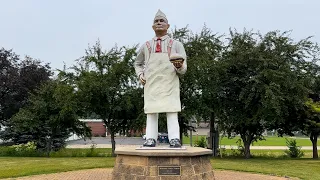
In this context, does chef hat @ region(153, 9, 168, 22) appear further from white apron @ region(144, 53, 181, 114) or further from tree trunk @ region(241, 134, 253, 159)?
tree trunk @ region(241, 134, 253, 159)

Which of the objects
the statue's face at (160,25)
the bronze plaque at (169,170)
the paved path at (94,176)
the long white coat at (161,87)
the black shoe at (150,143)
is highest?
the statue's face at (160,25)

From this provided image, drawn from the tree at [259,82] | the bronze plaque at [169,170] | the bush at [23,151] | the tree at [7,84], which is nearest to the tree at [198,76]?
the tree at [259,82]

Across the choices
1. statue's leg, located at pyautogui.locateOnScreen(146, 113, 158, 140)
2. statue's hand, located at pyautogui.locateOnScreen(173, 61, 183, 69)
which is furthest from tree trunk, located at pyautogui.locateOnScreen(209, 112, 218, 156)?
statue's hand, located at pyautogui.locateOnScreen(173, 61, 183, 69)

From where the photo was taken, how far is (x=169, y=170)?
19.8ft

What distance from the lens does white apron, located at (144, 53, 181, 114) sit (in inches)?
262

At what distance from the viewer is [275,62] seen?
48.3ft

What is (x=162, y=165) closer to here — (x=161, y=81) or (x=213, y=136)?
(x=161, y=81)

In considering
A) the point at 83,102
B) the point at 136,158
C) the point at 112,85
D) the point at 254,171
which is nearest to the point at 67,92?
the point at 83,102

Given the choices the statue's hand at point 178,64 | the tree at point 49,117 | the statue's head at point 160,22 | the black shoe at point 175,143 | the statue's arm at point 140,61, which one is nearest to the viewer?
the statue's hand at point 178,64

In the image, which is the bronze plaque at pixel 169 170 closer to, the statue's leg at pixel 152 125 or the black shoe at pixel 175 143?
the black shoe at pixel 175 143

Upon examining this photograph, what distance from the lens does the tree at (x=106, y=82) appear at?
15766 millimetres

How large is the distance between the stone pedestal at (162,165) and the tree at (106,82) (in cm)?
927

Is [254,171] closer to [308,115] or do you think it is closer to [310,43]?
[308,115]

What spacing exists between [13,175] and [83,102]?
22.4 ft
